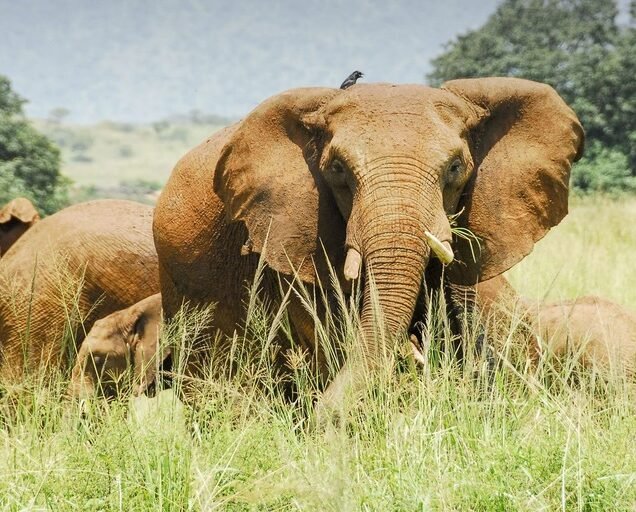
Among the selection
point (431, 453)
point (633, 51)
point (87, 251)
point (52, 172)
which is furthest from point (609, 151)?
point (431, 453)

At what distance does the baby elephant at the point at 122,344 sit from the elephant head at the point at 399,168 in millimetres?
1641

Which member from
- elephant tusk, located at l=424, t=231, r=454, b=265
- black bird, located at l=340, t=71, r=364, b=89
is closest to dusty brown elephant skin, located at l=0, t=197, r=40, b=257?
black bird, located at l=340, t=71, r=364, b=89

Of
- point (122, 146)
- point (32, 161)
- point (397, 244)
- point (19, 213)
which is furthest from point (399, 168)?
point (122, 146)

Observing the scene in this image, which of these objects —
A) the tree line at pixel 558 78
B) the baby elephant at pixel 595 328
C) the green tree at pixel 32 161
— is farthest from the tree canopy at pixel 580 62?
the baby elephant at pixel 595 328

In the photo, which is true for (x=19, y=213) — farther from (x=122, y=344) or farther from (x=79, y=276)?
(x=122, y=344)

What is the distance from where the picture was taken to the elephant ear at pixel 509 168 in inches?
263

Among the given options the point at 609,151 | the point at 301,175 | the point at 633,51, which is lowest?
the point at 609,151

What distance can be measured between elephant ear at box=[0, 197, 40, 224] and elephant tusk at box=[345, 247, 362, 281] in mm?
7131

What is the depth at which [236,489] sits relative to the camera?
4.98 metres

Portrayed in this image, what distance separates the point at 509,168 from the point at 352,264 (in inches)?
49.9

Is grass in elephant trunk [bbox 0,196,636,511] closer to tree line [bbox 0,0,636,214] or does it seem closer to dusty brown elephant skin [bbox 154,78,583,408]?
dusty brown elephant skin [bbox 154,78,583,408]

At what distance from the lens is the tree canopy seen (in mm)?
30359

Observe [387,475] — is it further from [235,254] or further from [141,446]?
[235,254]

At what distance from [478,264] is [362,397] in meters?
1.44
